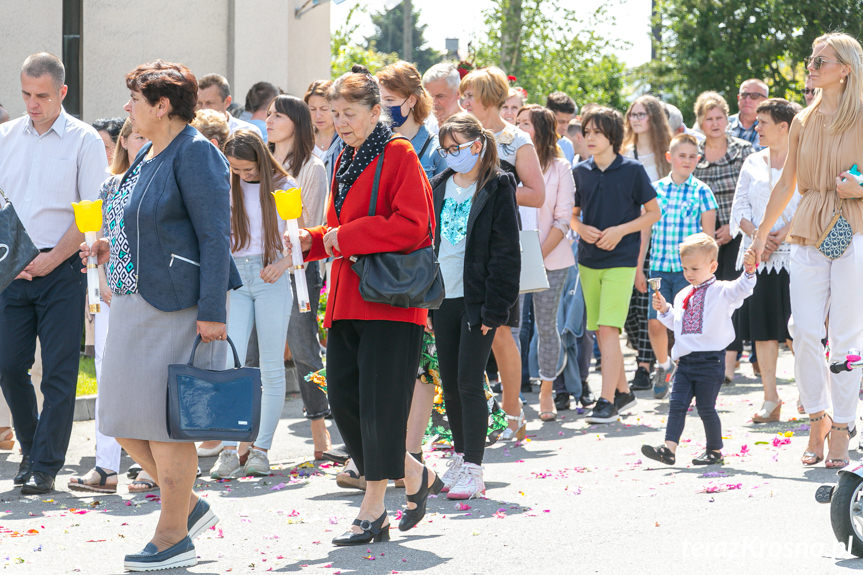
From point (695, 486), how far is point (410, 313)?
7.21ft

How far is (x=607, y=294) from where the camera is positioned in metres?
9.91

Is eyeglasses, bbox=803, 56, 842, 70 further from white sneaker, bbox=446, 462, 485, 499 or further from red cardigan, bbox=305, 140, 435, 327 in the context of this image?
white sneaker, bbox=446, 462, 485, 499

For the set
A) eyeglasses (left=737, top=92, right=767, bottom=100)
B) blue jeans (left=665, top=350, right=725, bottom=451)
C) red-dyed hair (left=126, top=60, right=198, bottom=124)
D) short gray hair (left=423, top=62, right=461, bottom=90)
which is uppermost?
eyeglasses (left=737, top=92, right=767, bottom=100)

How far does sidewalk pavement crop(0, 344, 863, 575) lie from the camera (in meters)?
5.56

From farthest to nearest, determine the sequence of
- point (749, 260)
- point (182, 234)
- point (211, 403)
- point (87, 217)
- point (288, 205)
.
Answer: point (749, 260), point (87, 217), point (288, 205), point (182, 234), point (211, 403)

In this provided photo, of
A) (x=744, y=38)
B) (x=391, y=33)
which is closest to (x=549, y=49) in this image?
(x=744, y=38)

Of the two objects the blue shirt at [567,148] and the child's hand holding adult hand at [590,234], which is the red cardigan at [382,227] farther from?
the blue shirt at [567,148]

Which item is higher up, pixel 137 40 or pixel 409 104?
pixel 137 40

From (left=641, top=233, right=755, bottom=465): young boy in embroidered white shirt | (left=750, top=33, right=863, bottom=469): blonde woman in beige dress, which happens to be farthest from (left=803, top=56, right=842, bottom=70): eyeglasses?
(left=641, top=233, right=755, bottom=465): young boy in embroidered white shirt

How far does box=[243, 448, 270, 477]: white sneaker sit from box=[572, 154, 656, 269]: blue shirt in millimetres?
3323

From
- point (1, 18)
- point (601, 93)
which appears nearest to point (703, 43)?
point (601, 93)

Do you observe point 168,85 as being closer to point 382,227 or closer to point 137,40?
point 382,227

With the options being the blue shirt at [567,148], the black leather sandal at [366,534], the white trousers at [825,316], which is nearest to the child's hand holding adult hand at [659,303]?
the white trousers at [825,316]

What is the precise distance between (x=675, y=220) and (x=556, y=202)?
162cm
